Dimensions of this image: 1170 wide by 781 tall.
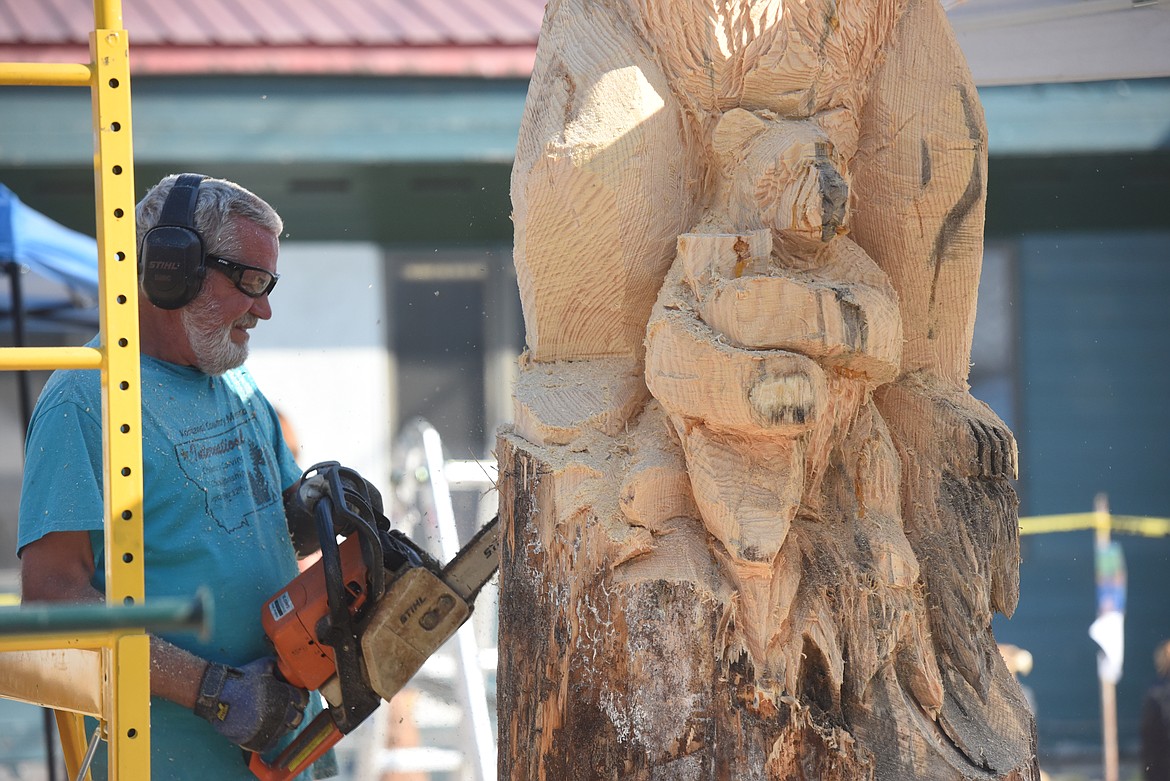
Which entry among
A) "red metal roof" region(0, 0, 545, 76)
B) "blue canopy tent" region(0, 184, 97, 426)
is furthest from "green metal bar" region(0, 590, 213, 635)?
"red metal roof" region(0, 0, 545, 76)

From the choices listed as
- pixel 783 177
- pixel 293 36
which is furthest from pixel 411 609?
pixel 293 36

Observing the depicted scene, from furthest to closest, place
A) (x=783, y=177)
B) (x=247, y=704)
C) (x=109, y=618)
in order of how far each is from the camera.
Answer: (x=247, y=704) → (x=783, y=177) → (x=109, y=618)

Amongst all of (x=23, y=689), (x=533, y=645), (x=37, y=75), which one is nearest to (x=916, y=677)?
(x=533, y=645)

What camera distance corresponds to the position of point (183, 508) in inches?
88.4

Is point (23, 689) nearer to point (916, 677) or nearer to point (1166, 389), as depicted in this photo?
point (916, 677)

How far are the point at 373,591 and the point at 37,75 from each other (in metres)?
1.06

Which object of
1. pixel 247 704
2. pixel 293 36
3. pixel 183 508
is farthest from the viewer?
pixel 293 36

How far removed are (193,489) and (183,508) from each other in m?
0.04

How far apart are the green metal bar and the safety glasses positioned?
4.73 feet

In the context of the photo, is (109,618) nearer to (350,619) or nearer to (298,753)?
(350,619)

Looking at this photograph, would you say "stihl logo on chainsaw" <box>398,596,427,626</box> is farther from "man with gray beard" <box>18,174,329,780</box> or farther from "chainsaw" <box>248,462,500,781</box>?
"man with gray beard" <box>18,174,329,780</box>

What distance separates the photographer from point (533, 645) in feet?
6.34

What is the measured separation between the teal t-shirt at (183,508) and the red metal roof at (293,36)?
3543 millimetres

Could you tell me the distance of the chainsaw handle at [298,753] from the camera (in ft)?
7.37
